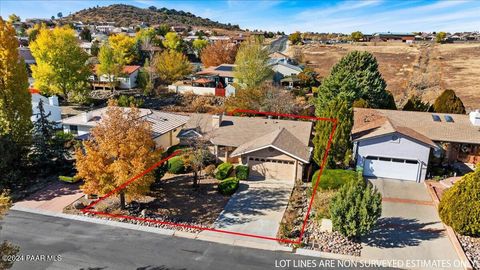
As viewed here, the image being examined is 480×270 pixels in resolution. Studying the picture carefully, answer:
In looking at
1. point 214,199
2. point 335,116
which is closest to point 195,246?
point 214,199

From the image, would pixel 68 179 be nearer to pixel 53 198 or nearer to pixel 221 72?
pixel 53 198

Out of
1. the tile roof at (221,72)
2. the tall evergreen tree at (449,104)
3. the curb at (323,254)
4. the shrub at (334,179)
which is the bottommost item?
the curb at (323,254)

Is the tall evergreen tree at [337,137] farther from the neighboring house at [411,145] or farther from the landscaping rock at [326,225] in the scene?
the landscaping rock at [326,225]

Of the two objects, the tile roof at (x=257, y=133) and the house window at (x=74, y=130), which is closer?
the tile roof at (x=257, y=133)

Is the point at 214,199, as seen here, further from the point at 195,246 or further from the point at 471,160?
the point at 471,160

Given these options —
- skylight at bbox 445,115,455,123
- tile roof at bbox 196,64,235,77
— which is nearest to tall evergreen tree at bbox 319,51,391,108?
skylight at bbox 445,115,455,123

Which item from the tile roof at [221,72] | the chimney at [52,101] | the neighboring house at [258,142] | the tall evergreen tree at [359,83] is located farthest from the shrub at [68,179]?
the tile roof at [221,72]

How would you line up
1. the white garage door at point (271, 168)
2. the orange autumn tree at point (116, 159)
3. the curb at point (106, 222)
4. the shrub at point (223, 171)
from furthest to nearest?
the white garage door at point (271, 168) → the shrub at point (223, 171) → the orange autumn tree at point (116, 159) → the curb at point (106, 222)

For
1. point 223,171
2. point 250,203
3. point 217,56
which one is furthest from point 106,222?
point 217,56
